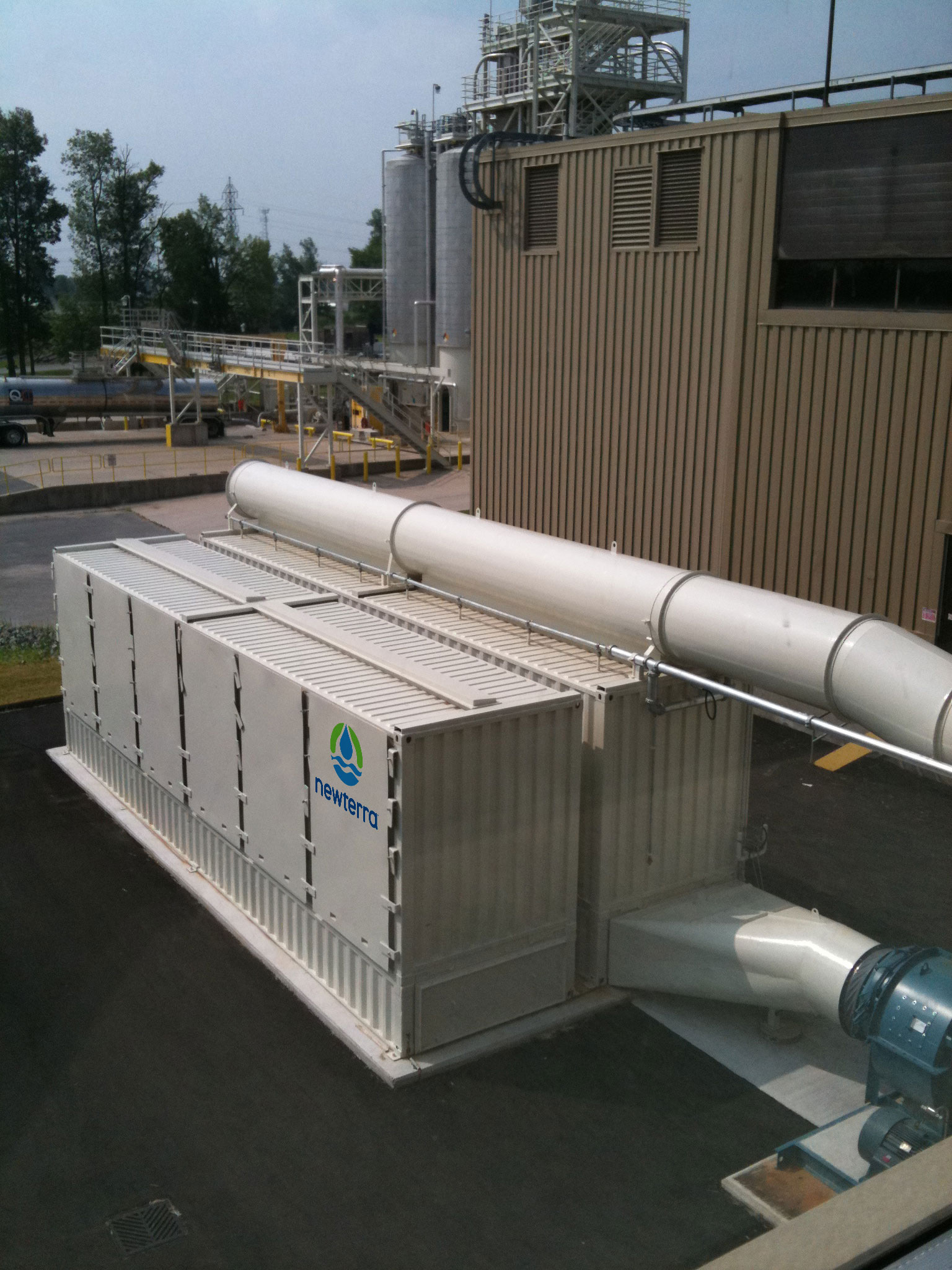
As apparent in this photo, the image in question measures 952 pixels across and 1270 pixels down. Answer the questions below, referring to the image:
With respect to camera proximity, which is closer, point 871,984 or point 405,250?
point 871,984

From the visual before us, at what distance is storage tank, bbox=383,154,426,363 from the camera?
150 feet

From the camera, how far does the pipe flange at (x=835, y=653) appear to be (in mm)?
7711

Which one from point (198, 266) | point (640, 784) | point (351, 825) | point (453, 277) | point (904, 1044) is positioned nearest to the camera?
point (904, 1044)

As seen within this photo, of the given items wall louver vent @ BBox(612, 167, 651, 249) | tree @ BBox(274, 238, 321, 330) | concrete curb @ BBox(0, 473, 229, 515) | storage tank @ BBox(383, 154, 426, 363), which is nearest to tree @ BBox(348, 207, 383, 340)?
tree @ BBox(274, 238, 321, 330)

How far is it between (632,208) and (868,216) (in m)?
4.03

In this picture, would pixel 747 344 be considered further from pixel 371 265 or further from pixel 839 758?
pixel 371 265

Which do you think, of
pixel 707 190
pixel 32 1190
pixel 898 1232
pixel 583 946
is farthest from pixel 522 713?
pixel 707 190

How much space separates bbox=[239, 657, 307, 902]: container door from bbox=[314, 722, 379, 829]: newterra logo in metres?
0.50

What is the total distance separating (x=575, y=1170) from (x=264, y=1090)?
7.30 ft

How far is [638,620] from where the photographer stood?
9266 mm

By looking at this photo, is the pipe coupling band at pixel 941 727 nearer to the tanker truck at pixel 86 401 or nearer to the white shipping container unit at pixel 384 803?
the white shipping container unit at pixel 384 803

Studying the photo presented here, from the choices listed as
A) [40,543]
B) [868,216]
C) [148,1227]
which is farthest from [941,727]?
[40,543]

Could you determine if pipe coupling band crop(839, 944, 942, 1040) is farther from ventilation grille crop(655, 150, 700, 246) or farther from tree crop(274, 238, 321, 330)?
tree crop(274, 238, 321, 330)

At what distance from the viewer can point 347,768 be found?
854cm
